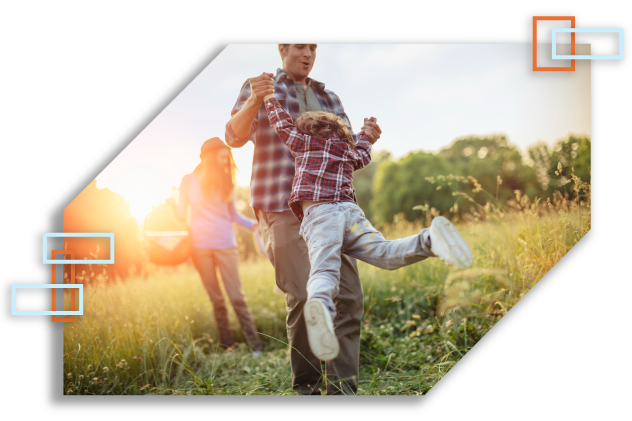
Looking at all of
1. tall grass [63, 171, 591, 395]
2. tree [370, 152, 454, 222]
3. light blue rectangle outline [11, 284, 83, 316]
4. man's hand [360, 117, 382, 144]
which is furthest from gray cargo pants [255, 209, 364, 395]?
tree [370, 152, 454, 222]

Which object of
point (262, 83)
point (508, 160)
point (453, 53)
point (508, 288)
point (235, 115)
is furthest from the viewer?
point (508, 160)

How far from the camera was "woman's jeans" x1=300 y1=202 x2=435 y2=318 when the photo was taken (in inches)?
61.9

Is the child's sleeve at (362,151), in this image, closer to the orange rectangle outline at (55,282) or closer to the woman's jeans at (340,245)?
the woman's jeans at (340,245)

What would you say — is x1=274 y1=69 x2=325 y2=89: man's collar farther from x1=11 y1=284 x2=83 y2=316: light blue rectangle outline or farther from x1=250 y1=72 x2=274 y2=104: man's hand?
x1=11 y1=284 x2=83 y2=316: light blue rectangle outline

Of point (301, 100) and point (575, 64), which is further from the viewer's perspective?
point (575, 64)

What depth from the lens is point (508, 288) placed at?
9.52ft

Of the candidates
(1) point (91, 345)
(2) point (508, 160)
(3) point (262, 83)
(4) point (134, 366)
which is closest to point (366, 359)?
(4) point (134, 366)

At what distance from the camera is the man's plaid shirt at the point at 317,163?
1.85 meters

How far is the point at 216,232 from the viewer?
3.57m

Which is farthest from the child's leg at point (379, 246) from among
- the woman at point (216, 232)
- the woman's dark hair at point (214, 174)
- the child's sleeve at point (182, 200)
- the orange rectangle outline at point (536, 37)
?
the child's sleeve at point (182, 200)

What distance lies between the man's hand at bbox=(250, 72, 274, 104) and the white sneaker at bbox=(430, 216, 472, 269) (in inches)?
39.3

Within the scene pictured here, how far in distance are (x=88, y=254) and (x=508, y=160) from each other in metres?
8.10

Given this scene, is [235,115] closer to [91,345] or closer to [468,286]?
[91,345]

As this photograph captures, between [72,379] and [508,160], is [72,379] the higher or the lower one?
the lower one
